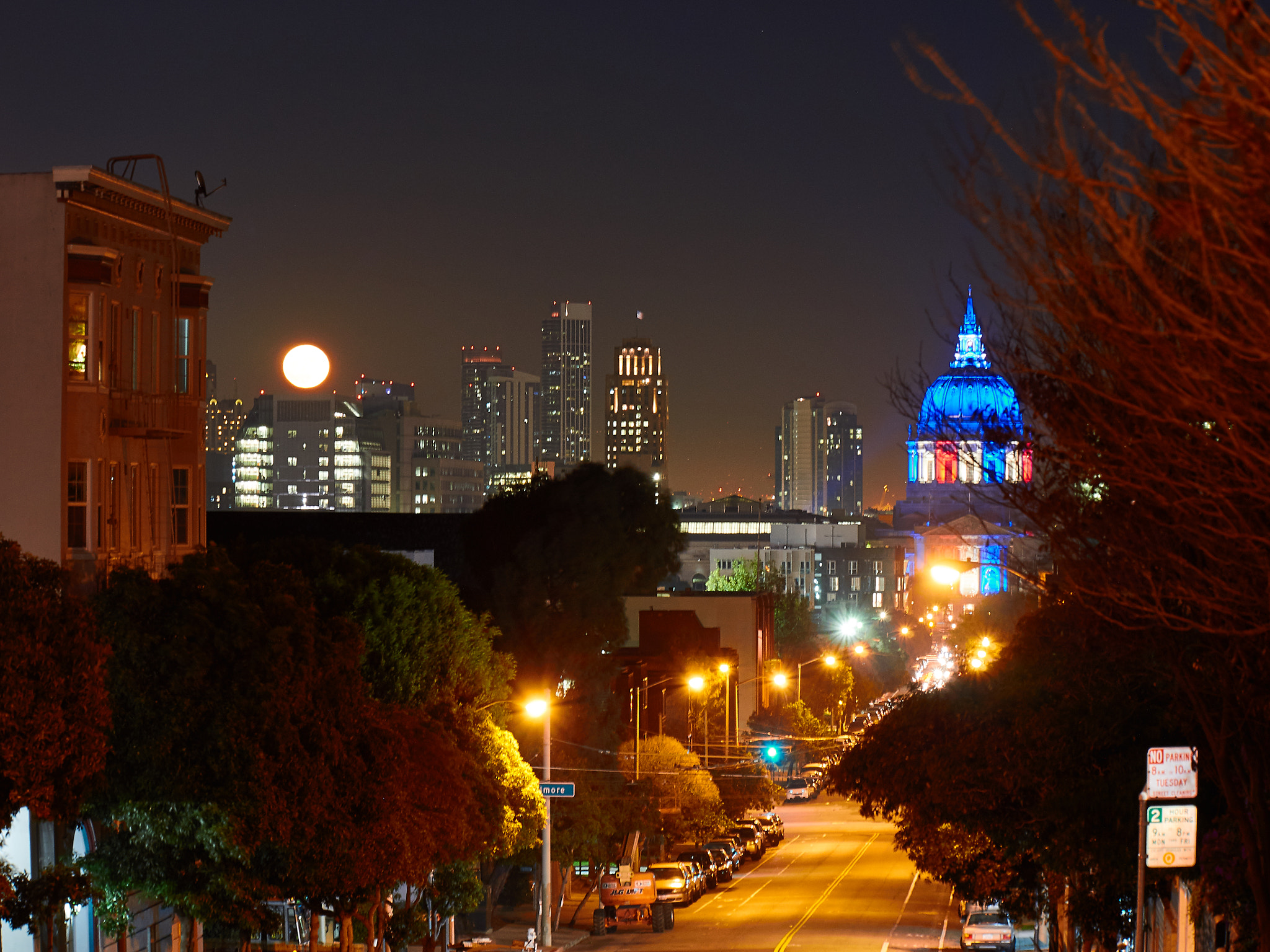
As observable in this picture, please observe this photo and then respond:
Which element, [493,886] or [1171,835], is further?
[493,886]

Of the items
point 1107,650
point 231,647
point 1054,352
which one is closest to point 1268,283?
point 1054,352

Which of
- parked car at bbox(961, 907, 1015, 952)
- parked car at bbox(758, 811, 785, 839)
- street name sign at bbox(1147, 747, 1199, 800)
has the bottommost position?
parked car at bbox(758, 811, 785, 839)

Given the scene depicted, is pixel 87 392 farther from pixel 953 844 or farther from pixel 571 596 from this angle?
pixel 571 596

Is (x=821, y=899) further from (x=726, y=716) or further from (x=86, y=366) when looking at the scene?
(x=86, y=366)

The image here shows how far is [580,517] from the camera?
2066 inches

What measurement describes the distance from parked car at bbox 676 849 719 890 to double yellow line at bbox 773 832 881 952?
391 cm

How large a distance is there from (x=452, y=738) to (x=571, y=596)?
17.7 metres

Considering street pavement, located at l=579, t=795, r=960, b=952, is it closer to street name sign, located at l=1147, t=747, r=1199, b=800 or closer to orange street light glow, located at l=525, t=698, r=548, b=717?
orange street light glow, located at l=525, t=698, r=548, b=717

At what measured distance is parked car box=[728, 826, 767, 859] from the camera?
65812mm

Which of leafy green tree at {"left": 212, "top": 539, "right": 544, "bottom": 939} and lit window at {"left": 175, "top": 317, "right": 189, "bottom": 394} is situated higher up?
lit window at {"left": 175, "top": 317, "right": 189, "bottom": 394}

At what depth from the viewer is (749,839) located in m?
66.6

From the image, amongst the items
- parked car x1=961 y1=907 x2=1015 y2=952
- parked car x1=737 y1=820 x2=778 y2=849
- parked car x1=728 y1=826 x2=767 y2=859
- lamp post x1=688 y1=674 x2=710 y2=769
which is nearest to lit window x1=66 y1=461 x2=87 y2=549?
parked car x1=961 y1=907 x2=1015 y2=952

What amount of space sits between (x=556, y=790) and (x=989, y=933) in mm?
11300

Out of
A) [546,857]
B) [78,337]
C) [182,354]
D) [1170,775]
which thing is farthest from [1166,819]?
[546,857]
